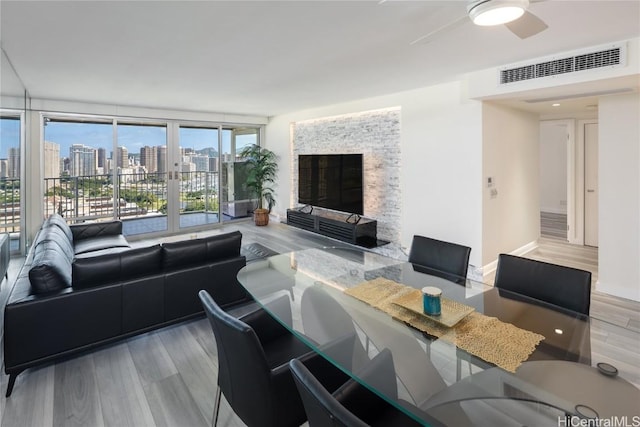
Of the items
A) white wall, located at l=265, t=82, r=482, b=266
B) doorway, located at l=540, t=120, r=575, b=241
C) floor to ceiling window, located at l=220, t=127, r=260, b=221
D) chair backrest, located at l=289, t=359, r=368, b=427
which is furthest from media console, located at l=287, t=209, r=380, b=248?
doorway, located at l=540, t=120, r=575, b=241

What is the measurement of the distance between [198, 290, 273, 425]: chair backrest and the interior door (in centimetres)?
640

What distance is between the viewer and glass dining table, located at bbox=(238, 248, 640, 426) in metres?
1.21

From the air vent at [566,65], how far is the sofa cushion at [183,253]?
3.53 m

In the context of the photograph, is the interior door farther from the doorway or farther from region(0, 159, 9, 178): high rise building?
region(0, 159, 9, 178): high rise building

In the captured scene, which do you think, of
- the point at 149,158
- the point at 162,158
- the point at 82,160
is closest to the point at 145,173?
the point at 149,158

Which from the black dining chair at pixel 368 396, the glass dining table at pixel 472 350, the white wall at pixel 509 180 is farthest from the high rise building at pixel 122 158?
the black dining chair at pixel 368 396

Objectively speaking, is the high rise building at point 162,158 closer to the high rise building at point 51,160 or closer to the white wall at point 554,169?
the high rise building at point 51,160

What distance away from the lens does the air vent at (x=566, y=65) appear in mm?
2830

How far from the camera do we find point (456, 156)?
14.0ft

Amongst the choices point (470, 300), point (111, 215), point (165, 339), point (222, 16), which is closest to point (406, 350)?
point (470, 300)

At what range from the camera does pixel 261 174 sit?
24.1 ft

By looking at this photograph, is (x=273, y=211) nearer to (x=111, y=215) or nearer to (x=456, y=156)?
(x=111, y=215)

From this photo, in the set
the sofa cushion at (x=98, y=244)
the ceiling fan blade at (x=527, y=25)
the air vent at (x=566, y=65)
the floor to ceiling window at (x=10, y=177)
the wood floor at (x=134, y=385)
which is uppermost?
the air vent at (x=566, y=65)

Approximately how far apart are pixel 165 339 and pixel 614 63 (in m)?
4.43
